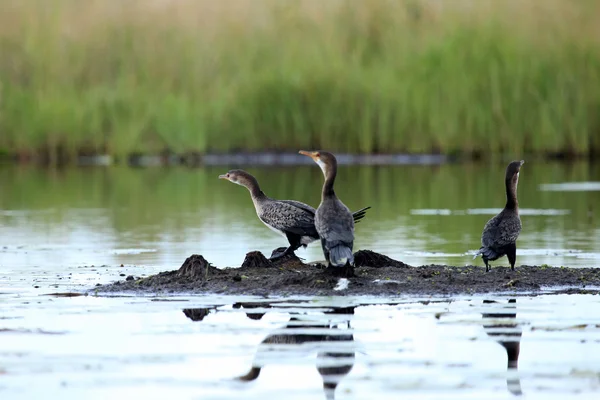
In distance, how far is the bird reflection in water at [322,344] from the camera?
309 inches

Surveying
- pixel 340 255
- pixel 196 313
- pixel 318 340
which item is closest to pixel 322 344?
pixel 318 340

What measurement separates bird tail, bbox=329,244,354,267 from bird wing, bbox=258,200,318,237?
43.8 inches

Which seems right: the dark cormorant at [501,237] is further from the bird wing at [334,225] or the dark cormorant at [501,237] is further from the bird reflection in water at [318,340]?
the bird reflection in water at [318,340]

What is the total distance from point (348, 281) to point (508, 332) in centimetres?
259

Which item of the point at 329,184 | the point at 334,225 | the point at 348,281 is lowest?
the point at 348,281

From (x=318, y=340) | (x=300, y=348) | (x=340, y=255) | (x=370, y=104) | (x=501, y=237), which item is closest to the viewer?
(x=300, y=348)

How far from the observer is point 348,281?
11.6 m

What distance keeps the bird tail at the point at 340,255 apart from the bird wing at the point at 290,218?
1.11m

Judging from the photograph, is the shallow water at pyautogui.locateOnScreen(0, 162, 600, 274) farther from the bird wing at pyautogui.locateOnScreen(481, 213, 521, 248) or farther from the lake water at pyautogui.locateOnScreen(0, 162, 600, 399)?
the bird wing at pyautogui.locateOnScreen(481, 213, 521, 248)

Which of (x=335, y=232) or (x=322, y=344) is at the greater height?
Answer: (x=335, y=232)

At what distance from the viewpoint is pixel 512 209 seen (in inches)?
509

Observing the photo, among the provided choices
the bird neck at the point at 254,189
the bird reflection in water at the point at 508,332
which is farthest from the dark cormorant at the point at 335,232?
the bird neck at the point at 254,189

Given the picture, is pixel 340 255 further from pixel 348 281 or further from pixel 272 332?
pixel 272 332

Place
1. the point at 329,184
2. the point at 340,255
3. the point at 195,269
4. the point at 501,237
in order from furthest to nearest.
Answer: the point at 501,237 → the point at 195,269 → the point at 329,184 → the point at 340,255
